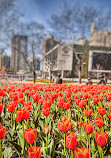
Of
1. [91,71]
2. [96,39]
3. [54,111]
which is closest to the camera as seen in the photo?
[54,111]

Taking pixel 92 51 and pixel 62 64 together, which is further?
pixel 92 51

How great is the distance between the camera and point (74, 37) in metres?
18.7

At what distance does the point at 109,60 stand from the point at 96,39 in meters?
26.4

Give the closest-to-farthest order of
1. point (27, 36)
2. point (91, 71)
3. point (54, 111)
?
point (54, 111) → point (27, 36) → point (91, 71)

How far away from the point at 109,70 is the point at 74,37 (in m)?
28.8

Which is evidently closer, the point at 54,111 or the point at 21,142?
the point at 21,142

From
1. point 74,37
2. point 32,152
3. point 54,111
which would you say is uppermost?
point 74,37

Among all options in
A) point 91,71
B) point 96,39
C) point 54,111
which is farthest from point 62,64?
point 54,111

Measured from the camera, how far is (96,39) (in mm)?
20375

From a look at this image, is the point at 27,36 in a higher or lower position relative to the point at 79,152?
higher

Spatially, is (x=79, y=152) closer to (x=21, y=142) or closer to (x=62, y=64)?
(x=21, y=142)

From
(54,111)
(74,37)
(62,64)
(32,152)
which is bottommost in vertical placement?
(54,111)

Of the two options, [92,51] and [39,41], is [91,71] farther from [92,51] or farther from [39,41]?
[39,41]

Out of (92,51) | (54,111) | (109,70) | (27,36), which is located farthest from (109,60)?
(54,111)
